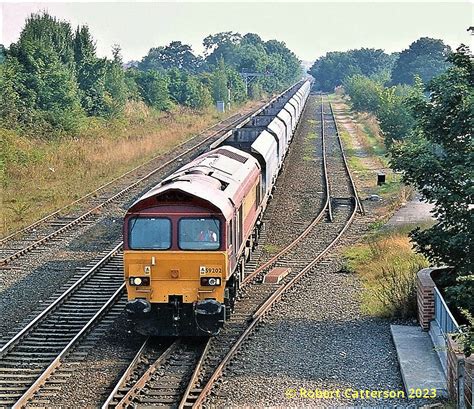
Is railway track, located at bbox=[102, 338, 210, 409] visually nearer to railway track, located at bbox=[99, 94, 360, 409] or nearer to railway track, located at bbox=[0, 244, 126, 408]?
railway track, located at bbox=[99, 94, 360, 409]

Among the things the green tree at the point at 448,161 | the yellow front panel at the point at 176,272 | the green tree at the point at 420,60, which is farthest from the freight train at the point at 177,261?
the green tree at the point at 420,60

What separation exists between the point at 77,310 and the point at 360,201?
48.1ft

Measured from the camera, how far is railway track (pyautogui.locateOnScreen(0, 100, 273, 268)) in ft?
65.8

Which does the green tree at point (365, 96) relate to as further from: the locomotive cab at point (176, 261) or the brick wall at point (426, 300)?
the locomotive cab at point (176, 261)

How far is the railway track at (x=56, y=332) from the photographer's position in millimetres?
11156

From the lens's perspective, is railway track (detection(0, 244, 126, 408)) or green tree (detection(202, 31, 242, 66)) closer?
railway track (detection(0, 244, 126, 408))

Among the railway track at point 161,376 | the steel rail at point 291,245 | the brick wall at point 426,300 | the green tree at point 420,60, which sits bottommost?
the railway track at point 161,376

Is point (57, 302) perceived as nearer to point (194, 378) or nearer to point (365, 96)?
point (194, 378)

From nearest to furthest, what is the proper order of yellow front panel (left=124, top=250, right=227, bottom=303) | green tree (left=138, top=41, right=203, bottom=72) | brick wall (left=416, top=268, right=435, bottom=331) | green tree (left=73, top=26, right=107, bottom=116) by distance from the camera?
yellow front panel (left=124, top=250, right=227, bottom=303), brick wall (left=416, top=268, right=435, bottom=331), green tree (left=73, top=26, right=107, bottom=116), green tree (left=138, top=41, right=203, bottom=72)

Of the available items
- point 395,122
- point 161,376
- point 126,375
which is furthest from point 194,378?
point 395,122

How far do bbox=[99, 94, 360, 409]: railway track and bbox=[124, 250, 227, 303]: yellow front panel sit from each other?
984 mm

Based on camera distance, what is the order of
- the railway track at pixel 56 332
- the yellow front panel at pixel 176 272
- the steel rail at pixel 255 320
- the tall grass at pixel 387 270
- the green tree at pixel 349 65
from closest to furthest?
the steel rail at pixel 255 320 → the railway track at pixel 56 332 → the yellow front panel at pixel 176 272 → the tall grass at pixel 387 270 → the green tree at pixel 349 65

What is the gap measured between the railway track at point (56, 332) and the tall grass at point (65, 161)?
6.78 metres

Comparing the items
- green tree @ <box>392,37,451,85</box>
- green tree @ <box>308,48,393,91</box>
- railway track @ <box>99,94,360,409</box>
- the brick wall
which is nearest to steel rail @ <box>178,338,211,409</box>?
railway track @ <box>99,94,360,409</box>
